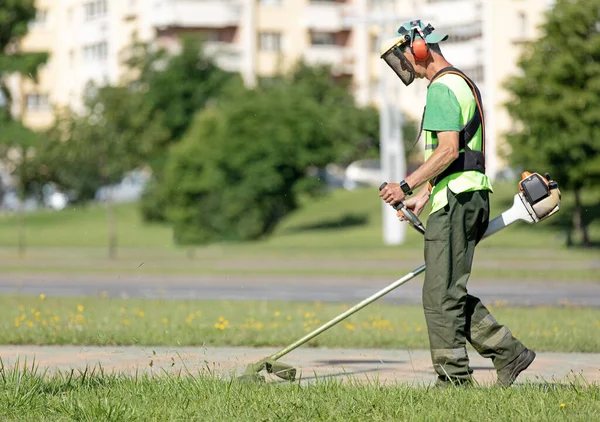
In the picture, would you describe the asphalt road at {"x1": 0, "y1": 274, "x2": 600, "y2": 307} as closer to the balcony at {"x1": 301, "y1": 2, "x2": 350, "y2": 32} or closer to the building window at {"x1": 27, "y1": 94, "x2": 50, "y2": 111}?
the balcony at {"x1": 301, "y1": 2, "x2": 350, "y2": 32}

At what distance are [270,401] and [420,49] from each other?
82.7 inches

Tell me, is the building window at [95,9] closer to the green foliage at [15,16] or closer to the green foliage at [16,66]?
the green foliage at [16,66]

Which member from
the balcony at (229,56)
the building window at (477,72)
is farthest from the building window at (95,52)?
the building window at (477,72)

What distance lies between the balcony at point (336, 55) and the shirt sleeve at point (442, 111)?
7593cm

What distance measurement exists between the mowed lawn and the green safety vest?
56.6ft

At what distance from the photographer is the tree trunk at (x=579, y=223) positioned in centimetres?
3575

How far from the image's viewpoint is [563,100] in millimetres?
34594

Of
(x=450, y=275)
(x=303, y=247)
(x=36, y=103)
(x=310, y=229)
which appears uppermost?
(x=450, y=275)

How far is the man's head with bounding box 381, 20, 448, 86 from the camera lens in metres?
6.91

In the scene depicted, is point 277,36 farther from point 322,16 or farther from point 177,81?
point 177,81

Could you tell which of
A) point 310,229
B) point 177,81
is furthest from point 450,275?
point 177,81

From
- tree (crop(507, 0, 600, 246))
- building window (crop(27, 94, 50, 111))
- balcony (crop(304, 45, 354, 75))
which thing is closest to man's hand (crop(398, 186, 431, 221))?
tree (crop(507, 0, 600, 246))

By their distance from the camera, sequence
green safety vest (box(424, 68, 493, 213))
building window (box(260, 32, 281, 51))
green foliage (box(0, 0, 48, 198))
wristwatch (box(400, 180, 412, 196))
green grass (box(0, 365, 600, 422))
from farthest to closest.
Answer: building window (box(260, 32, 281, 51)), green foliage (box(0, 0, 48, 198)), green safety vest (box(424, 68, 493, 213)), wristwatch (box(400, 180, 412, 196)), green grass (box(0, 365, 600, 422))

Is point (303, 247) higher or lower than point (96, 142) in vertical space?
lower
